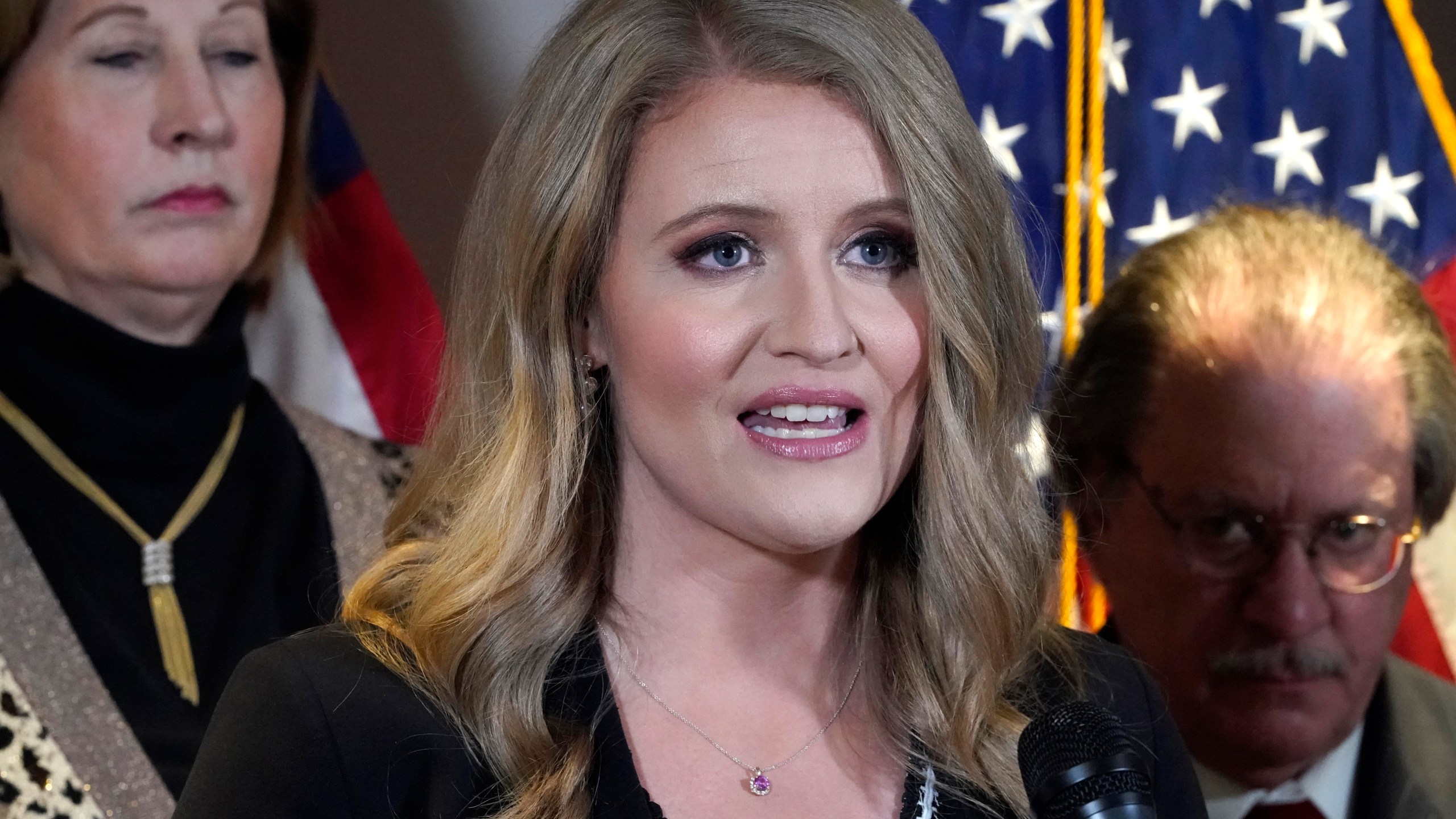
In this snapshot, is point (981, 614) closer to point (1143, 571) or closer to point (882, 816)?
point (882, 816)

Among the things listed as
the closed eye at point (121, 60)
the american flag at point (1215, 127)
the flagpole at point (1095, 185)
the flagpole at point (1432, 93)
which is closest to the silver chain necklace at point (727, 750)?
the flagpole at point (1095, 185)

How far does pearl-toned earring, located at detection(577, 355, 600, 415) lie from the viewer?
1662 millimetres

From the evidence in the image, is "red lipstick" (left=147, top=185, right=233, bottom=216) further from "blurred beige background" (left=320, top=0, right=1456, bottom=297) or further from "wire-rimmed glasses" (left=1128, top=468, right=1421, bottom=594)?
"wire-rimmed glasses" (left=1128, top=468, right=1421, bottom=594)

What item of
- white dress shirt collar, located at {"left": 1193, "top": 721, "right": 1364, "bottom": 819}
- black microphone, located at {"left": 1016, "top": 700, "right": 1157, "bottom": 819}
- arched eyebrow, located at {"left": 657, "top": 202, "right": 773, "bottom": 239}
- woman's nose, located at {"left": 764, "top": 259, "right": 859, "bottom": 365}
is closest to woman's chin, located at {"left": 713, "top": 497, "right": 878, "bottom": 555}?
woman's nose, located at {"left": 764, "top": 259, "right": 859, "bottom": 365}

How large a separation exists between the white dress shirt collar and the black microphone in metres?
0.91

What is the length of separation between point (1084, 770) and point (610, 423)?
720 millimetres

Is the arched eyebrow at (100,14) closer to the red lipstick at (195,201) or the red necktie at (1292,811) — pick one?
the red lipstick at (195,201)

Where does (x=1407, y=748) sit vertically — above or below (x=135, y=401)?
above

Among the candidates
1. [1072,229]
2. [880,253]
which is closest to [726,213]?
[880,253]

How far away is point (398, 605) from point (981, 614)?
56 cm

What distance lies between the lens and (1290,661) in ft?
6.53

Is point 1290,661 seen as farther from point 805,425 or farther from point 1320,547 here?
point 805,425

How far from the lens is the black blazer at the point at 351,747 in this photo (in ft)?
4.82

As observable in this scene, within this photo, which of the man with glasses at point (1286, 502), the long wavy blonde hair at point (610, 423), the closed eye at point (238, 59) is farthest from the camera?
the closed eye at point (238, 59)
